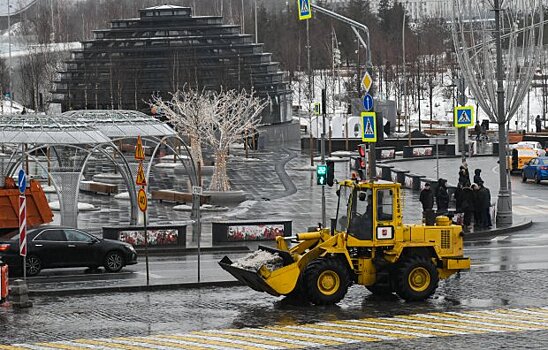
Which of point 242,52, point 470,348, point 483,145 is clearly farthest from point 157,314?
point 242,52

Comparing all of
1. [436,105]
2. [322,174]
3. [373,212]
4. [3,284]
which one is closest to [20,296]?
[3,284]

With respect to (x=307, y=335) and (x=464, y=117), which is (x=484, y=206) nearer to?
(x=464, y=117)

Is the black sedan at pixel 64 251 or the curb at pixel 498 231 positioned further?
the curb at pixel 498 231

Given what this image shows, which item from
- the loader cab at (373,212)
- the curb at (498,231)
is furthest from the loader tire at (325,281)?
the curb at (498,231)

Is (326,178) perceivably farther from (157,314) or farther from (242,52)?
(242,52)

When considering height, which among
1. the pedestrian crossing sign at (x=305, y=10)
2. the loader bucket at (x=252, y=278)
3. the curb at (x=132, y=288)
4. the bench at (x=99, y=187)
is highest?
the pedestrian crossing sign at (x=305, y=10)

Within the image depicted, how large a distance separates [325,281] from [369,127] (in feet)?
41.7

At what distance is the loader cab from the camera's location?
80.5ft

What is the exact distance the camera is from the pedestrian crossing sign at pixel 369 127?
3609 centimetres

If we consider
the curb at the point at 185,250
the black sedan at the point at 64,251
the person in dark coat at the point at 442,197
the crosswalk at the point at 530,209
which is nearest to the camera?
the black sedan at the point at 64,251

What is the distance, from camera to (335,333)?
2123 centimetres

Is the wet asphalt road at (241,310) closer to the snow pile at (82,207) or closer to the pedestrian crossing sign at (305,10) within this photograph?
the pedestrian crossing sign at (305,10)

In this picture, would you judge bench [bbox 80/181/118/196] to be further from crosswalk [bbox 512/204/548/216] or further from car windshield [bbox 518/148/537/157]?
car windshield [bbox 518/148/537/157]

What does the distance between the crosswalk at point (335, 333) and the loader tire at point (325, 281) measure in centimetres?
142
